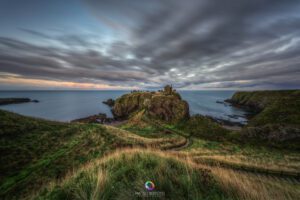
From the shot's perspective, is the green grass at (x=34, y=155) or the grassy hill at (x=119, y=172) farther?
the green grass at (x=34, y=155)

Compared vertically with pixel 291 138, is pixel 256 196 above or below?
above

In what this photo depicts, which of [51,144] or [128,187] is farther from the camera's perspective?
[51,144]

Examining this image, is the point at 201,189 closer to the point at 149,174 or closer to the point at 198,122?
the point at 149,174

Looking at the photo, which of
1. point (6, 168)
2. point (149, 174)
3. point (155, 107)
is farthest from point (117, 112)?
point (149, 174)

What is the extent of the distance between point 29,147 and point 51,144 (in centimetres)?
170

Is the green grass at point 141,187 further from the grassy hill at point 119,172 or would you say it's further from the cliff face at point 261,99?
the cliff face at point 261,99

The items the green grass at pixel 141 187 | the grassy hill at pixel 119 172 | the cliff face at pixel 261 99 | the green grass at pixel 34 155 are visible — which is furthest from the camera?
the cliff face at pixel 261 99

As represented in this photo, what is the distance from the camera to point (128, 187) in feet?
10.2
